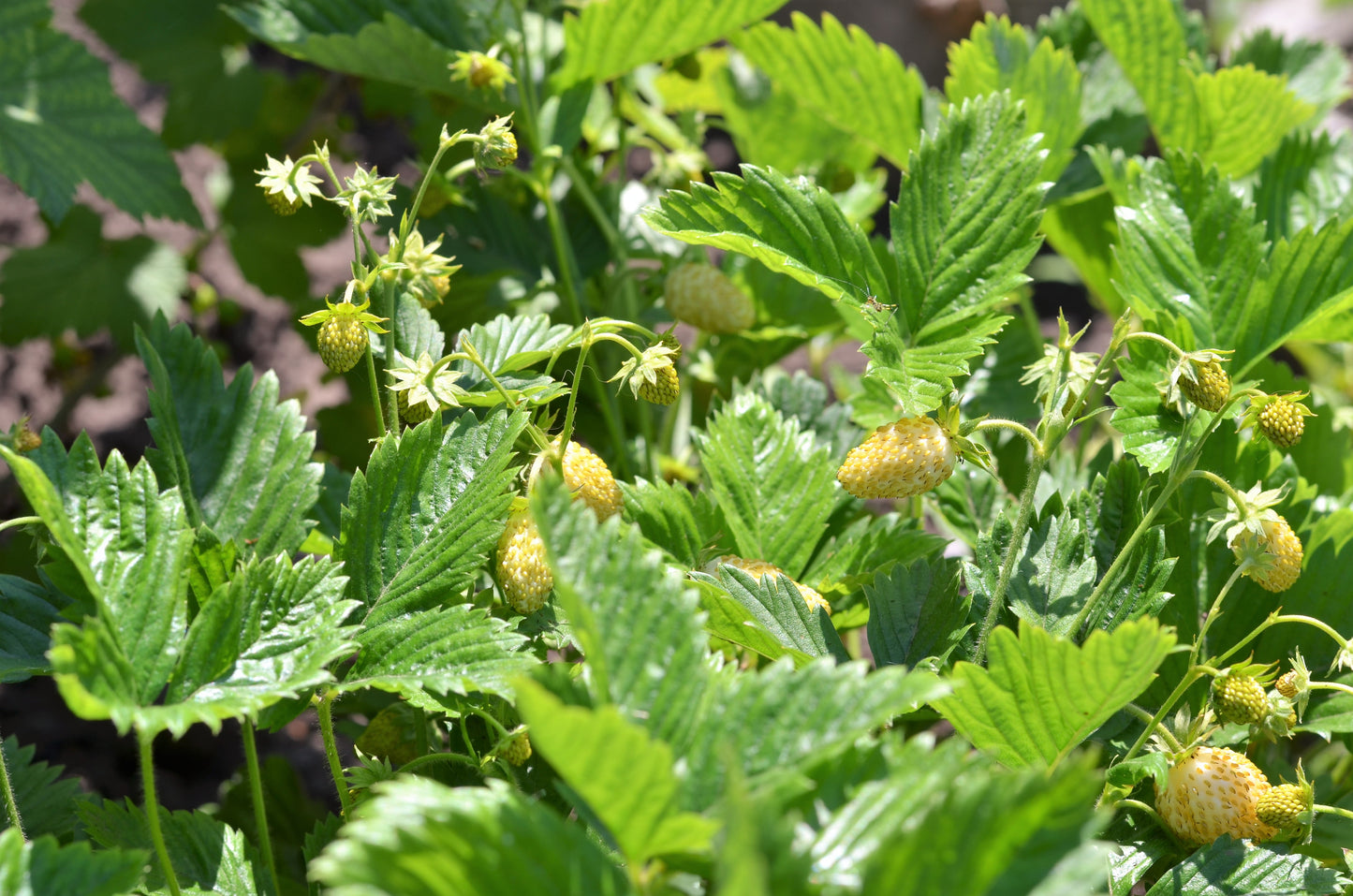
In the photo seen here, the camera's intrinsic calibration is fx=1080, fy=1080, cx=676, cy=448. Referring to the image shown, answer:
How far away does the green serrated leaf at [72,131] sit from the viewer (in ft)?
4.49

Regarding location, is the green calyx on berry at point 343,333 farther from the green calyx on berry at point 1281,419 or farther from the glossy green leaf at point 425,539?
the green calyx on berry at point 1281,419

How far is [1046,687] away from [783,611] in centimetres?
22

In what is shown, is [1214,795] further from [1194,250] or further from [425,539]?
[425,539]

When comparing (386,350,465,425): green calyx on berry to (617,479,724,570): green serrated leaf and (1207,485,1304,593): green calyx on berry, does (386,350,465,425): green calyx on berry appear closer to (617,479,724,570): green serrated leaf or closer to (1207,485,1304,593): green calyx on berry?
(617,479,724,570): green serrated leaf

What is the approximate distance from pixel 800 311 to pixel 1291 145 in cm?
68

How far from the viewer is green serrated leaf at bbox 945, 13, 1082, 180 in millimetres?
1328

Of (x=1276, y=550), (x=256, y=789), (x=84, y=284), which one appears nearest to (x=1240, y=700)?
(x=1276, y=550)

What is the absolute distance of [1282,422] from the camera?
2.90 ft

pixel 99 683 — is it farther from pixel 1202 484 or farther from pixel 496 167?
pixel 1202 484

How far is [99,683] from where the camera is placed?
710mm

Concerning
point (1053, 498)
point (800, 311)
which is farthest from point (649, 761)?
point (800, 311)

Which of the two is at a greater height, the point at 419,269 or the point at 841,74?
the point at 841,74

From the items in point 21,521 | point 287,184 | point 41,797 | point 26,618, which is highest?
point 287,184

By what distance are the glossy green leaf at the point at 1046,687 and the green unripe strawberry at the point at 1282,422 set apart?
0.23 meters
